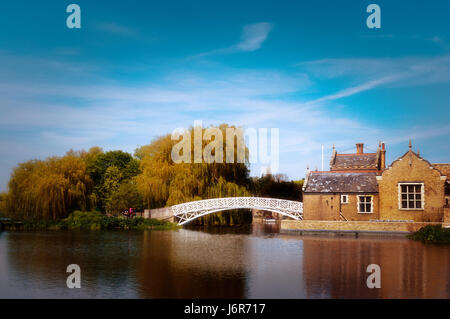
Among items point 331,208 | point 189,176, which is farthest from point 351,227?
point 189,176

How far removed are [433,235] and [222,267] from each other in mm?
14219

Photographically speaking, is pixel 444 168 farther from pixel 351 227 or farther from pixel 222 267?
pixel 222 267

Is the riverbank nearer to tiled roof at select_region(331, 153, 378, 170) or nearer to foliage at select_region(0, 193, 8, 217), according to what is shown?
tiled roof at select_region(331, 153, 378, 170)

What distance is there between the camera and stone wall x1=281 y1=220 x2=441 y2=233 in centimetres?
2859

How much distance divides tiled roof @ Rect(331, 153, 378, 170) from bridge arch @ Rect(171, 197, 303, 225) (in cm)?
977

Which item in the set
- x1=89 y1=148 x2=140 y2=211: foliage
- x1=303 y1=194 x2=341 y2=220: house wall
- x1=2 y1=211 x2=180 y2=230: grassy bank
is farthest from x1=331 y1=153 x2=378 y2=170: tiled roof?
x1=89 y1=148 x2=140 y2=211: foliage

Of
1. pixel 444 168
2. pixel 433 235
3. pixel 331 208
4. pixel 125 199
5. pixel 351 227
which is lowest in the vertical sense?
pixel 433 235

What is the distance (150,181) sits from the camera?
1447 inches

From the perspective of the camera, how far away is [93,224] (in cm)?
3438
